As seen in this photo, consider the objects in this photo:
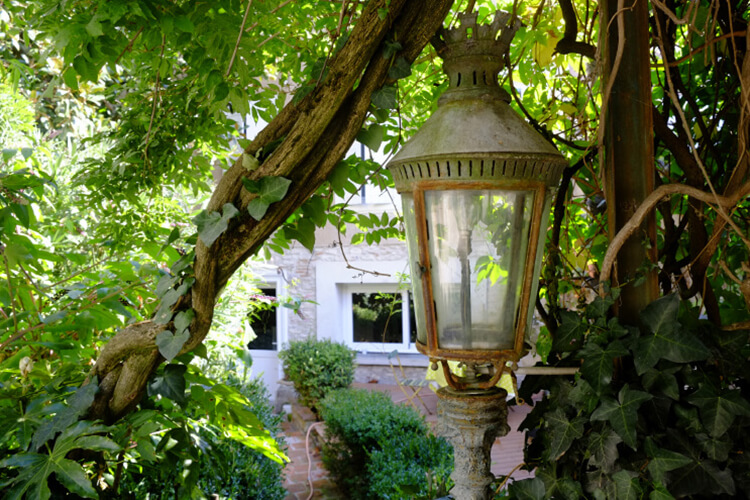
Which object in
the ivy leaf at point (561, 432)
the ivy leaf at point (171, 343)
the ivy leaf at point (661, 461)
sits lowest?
the ivy leaf at point (661, 461)

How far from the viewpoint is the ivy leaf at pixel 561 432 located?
1.21m

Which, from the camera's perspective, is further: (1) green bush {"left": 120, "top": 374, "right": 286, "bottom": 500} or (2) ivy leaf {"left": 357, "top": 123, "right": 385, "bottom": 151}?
(1) green bush {"left": 120, "top": 374, "right": 286, "bottom": 500}

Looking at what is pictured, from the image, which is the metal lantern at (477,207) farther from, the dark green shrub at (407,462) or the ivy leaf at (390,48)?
the dark green shrub at (407,462)

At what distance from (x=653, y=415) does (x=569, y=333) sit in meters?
0.22

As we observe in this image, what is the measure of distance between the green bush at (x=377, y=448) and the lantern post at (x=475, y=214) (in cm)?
292

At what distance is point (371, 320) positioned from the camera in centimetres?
894

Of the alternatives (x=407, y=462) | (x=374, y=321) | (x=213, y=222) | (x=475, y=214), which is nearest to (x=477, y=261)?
(x=475, y=214)

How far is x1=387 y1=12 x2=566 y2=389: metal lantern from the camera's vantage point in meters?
1.11

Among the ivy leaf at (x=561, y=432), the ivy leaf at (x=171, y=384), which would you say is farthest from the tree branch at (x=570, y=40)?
the ivy leaf at (x=171, y=384)

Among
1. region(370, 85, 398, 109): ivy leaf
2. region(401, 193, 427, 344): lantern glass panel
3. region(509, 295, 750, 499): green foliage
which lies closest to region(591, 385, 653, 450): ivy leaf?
region(509, 295, 750, 499): green foliage

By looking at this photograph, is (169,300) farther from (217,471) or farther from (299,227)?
(217,471)

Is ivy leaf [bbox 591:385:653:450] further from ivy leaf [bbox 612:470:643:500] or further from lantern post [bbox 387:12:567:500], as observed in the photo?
lantern post [bbox 387:12:567:500]

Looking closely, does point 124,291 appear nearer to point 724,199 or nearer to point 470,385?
point 470,385

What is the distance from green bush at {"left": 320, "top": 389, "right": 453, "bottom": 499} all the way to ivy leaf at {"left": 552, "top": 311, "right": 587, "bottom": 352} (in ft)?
9.13
